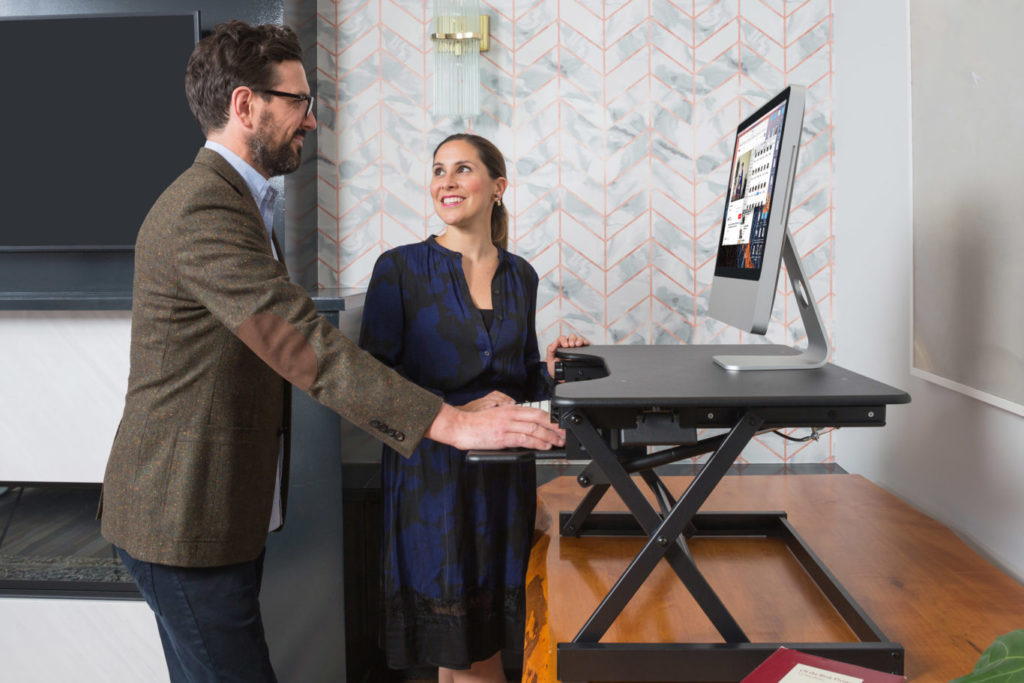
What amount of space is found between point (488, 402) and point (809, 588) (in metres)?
0.77

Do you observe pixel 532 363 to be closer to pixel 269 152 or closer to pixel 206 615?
pixel 269 152

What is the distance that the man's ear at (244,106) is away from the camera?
4.49 ft

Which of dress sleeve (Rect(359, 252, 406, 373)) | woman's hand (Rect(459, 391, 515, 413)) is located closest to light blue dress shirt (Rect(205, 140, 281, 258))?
dress sleeve (Rect(359, 252, 406, 373))

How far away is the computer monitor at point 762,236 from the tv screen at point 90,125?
5.60 ft

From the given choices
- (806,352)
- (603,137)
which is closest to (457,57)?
(603,137)

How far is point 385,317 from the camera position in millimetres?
1864

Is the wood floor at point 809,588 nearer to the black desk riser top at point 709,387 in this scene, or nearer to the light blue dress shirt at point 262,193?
the black desk riser top at point 709,387

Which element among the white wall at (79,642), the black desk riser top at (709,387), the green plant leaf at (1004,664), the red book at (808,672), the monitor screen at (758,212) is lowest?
the white wall at (79,642)

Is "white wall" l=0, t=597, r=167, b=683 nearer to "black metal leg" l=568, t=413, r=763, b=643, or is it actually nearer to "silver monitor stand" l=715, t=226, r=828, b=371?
"black metal leg" l=568, t=413, r=763, b=643

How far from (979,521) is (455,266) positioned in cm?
123

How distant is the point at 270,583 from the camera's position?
2.01 metres

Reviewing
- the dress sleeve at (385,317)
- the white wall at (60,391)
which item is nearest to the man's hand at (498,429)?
the dress sleeve at (385,317)

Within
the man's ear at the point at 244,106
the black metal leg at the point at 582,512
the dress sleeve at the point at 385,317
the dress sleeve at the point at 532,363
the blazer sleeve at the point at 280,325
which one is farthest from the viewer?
the dress sleeve at the point at 532,363

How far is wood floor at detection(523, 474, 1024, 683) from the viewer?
109 centimetres
